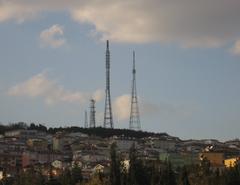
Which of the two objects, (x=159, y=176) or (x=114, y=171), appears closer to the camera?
(x=159, y=176)

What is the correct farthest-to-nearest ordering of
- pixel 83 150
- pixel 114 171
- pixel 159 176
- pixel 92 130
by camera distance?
pixel 92 130
pixel 83 150
pixel 114 171
pixel 159 176

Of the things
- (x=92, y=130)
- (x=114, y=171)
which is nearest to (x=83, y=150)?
(x=92, y=130)

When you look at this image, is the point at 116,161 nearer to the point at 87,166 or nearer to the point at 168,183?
the point at 168,183

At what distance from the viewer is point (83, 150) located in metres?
120

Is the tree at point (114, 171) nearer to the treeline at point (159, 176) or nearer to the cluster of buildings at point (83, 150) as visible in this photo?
the treeline at point (159, 176)

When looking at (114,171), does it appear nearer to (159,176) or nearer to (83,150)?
(159,176)

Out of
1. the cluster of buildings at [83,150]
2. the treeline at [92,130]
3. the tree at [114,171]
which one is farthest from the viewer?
the treeline at [92,130]

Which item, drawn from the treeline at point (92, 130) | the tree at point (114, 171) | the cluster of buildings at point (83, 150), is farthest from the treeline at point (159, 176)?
the treeline at point (92, 130)

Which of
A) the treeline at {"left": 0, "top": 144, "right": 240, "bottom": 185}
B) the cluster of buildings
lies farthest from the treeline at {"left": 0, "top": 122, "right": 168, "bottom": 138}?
the treeline at {"left": 0, "top": 144, "right": 240, "bottom": 185}

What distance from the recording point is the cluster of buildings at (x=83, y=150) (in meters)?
99.1

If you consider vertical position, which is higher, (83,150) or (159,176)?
(83,150)

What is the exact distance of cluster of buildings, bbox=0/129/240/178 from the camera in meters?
99.1

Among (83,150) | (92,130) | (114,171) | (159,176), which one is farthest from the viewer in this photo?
(92,130)

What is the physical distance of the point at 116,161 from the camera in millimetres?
53531
